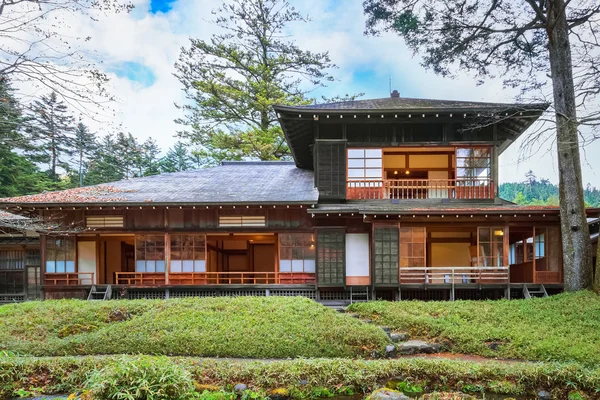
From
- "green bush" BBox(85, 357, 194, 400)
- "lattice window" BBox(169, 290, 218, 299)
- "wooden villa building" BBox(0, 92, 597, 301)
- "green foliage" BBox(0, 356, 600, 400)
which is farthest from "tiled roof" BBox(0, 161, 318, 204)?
"green bush" BBox(85, 357, 194, 400)

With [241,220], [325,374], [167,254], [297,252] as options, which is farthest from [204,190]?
[325,374]

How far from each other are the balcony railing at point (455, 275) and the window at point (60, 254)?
1203 cm

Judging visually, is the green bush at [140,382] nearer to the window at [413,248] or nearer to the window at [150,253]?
the window at [150,253]

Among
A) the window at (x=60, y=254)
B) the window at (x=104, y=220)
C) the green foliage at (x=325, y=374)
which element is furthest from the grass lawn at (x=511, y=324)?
the window at (x=60, y=254)

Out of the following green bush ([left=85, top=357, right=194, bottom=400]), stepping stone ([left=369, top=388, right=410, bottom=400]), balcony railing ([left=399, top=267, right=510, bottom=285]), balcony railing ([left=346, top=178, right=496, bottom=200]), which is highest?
balcony railing ([left=346, top=178, right=496, bottom=200])

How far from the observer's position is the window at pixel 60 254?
15.1 meters

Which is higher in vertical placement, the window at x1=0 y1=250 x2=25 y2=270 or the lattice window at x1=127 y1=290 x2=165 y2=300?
the window at x1=0 y1=250 x2=25 y2=270

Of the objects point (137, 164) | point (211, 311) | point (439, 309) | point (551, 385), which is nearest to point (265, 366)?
point (211, 311)

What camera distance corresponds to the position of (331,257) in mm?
14242

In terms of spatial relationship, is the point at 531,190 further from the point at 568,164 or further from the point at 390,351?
the point at 390,351

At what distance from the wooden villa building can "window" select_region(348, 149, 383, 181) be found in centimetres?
4

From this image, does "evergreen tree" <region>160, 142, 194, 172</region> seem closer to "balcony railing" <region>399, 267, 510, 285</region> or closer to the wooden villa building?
the wooden villa building

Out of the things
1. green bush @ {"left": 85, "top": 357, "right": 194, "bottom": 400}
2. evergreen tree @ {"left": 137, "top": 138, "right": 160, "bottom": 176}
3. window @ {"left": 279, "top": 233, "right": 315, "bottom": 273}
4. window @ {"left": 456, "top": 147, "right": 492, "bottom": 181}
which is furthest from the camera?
evergreen tree @ {"left": 137, "top": 138, "right": 160, "bottom": 176}

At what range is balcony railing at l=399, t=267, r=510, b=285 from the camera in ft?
44.9
